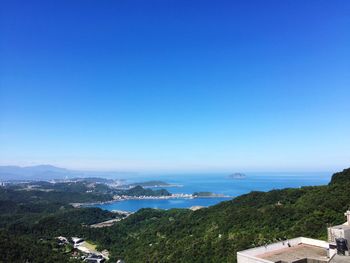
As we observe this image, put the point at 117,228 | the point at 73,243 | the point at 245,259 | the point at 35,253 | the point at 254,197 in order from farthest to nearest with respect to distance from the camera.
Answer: the point at 117,228 → the point at 73,243 → the point at 254,197 → the point at 35,253 → the point at 245,259

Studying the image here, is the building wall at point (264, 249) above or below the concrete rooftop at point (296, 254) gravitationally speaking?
above

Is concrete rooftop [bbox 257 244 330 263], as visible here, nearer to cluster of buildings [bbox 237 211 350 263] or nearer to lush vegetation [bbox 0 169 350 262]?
cluster of buildings [bbox 237 211 350 263]

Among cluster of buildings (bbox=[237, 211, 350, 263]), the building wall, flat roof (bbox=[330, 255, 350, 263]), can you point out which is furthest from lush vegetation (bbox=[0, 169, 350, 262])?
flat roof (bbox=[330, 255, 350, 263])

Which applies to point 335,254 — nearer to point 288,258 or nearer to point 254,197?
point 288,258

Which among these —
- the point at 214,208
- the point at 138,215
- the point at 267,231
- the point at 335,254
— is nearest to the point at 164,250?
the point at 267,231

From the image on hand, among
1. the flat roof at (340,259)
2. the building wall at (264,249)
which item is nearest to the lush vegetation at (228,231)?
the building wall at (264,249)

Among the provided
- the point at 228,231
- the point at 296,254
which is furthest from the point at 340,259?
the point at 228,231

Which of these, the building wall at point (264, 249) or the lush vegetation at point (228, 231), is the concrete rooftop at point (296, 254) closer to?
the building wall at point (264, 249)

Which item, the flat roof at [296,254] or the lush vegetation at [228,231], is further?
the lush vegetation at [228,231]
